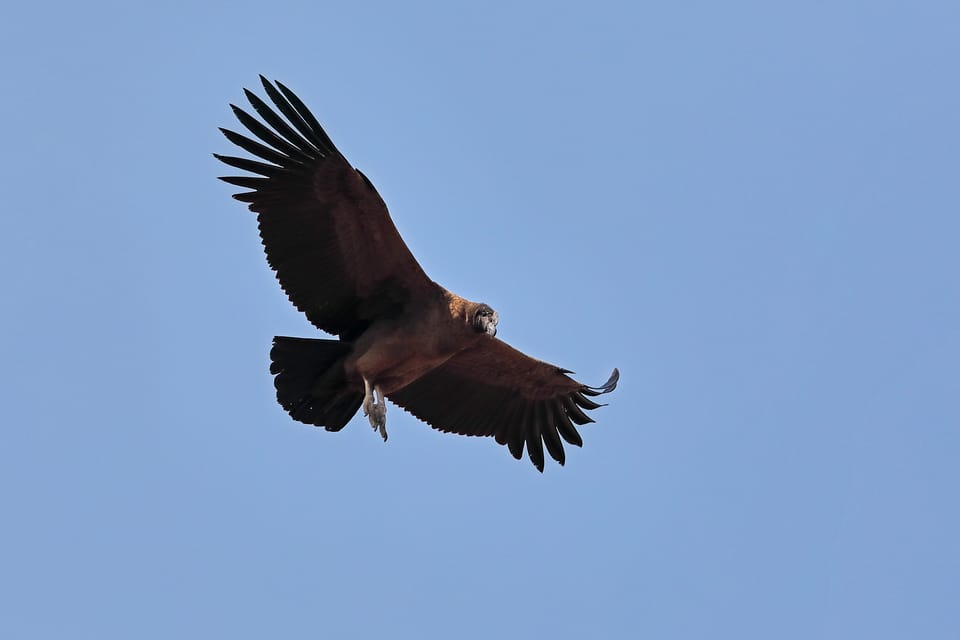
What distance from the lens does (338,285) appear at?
51.0 feet

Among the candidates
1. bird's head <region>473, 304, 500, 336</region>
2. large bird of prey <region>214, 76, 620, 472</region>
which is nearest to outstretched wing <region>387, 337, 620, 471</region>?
large bird of prey <region>214, 76, 620, 472</region>

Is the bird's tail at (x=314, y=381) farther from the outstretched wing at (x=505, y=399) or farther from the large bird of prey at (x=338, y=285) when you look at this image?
the outstretched wing at (x=505, y=399)

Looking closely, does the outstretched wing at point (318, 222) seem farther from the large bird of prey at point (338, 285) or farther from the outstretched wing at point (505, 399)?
the outstretched wing at point (505, 399)

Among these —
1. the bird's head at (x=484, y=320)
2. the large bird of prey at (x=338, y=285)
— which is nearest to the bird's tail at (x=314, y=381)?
the large bird of prey at (x=338, y=285)

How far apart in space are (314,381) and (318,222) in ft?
4.83

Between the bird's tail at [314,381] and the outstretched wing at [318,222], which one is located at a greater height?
the outstretched wing at [318,222]

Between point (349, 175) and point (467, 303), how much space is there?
1654 millimetres

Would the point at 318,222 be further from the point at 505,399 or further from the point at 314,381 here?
the point at 505,399

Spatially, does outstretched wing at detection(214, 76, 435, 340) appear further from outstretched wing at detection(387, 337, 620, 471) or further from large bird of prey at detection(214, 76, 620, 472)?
outstretched wing at detection(387, 337, 620, 471)

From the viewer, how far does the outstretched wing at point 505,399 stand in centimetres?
1677

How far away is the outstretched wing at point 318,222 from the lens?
48.5 ft

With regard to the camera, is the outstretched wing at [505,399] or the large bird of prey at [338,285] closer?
the large bird of prey at [338,285]

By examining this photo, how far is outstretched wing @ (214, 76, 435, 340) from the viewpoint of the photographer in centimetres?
1477

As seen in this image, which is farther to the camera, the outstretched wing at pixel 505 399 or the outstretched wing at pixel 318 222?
the outstretched wing at pixel 505 399
